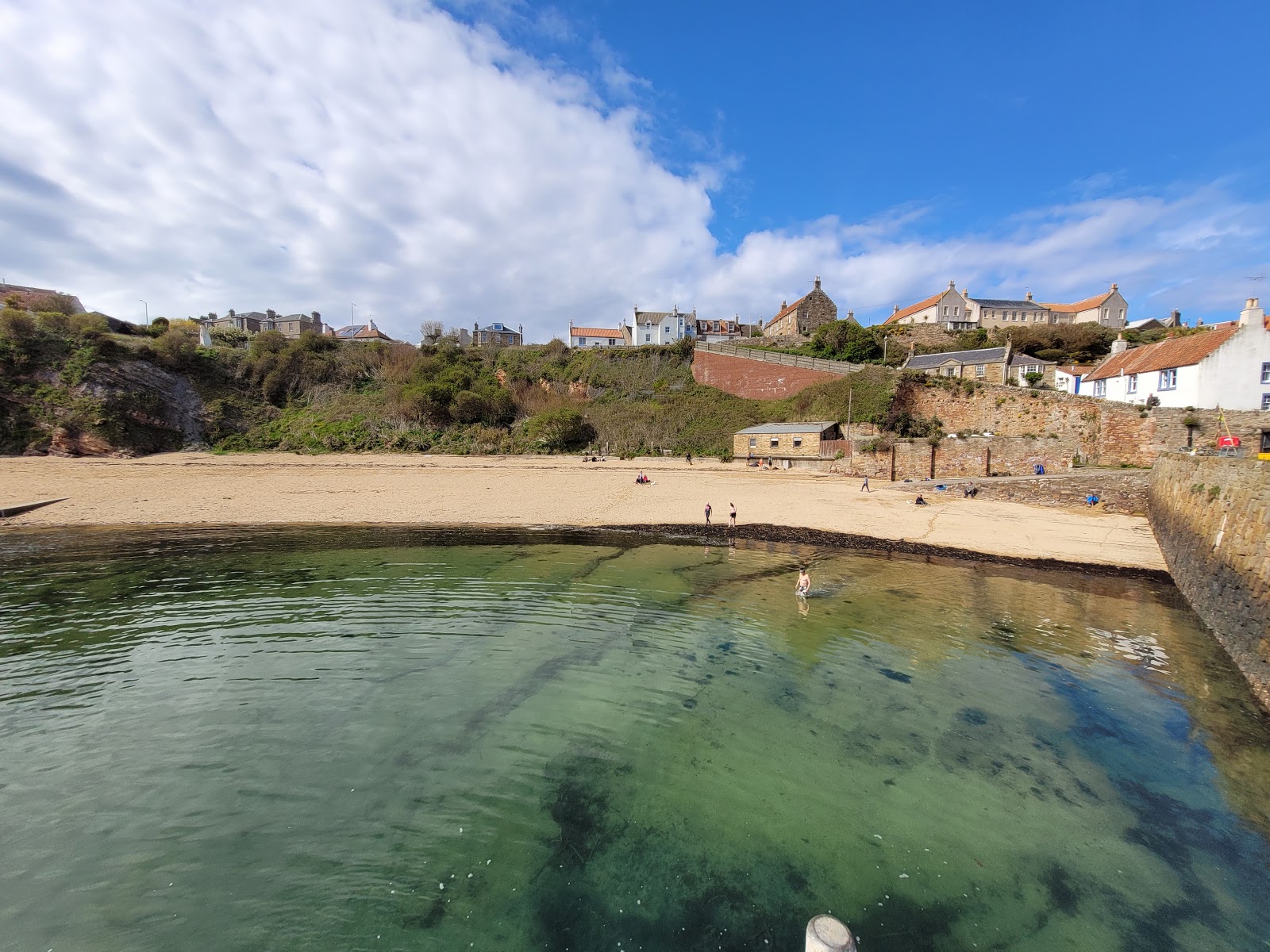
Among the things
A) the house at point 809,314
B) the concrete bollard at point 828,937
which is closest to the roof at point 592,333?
the house at point 809,314

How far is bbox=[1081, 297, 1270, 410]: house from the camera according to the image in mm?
23042

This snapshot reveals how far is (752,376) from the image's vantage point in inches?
1695

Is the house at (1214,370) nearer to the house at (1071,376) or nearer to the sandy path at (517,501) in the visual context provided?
the house at (1071,376)

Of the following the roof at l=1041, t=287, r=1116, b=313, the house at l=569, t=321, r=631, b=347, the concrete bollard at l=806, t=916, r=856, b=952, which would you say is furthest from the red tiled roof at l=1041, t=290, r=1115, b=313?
the concrete bollard at l=806, t=916, r=856, b=952

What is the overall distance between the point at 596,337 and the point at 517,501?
158ft

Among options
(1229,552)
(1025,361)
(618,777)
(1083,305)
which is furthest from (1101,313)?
(618,777)

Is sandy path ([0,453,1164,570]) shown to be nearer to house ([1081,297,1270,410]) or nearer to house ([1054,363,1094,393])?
house ([1081,297,1270,410])

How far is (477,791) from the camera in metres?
5.93

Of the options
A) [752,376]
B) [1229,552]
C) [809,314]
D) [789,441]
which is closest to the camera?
[1229,552]

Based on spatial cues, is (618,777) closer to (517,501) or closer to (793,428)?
(517,501)

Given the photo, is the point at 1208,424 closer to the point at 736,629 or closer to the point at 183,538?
the point at 736,629

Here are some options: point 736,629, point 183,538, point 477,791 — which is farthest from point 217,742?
point 183,538

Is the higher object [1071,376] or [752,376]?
[752,376]

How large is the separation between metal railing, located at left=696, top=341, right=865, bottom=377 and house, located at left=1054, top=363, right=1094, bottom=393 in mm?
14835
